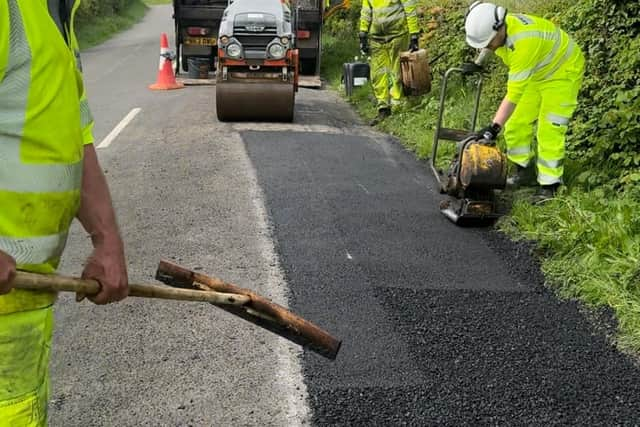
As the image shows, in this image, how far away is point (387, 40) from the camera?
959cm

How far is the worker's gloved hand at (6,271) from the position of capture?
1510 mm

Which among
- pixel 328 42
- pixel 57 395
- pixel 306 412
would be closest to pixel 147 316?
pixel 57 395

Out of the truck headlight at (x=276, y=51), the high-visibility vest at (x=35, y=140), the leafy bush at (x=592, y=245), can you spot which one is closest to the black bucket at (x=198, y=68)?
the truck headlight at (x=276, y=51)

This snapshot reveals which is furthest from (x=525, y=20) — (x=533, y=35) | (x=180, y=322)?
(x=180, y=322)

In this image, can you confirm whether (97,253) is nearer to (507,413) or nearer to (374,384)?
(374,384)

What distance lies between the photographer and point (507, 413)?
296cm

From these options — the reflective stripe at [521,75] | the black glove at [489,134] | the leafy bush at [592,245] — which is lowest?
the leafy bush at [592,245]

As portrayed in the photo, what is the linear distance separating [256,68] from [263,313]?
674cm

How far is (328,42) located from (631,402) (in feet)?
43.8

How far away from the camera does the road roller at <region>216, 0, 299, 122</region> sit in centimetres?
838

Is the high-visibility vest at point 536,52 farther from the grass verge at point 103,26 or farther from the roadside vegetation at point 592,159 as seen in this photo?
the grass verge at point 103,26

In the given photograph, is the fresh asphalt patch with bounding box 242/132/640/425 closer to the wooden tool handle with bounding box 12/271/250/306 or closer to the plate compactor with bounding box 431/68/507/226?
the plate compactor with bounding box 431/68/507/226

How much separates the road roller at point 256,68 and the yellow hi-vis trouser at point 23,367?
680cm

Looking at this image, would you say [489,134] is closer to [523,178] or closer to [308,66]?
[523,178]
